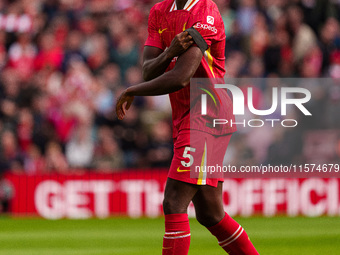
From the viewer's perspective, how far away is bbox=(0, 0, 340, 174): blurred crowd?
13.6m

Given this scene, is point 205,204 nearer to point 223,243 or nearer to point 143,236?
point 223,243

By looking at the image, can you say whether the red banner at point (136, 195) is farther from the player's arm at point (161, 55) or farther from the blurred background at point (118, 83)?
the player's arm at point (161, 55)

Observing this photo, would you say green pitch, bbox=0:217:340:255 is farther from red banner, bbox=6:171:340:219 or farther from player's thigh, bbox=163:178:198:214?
player's thigh, bbox=163:178:198:214

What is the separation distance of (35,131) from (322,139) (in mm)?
4985

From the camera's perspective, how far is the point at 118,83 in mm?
14875

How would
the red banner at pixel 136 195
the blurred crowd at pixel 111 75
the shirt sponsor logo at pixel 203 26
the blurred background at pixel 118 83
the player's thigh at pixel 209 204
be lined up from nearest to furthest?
the shirt sponsor logo at pixel 203 26 → the player's thigh at pixel 209 204 → the red banner at pixel 136 195 → the blurred background at pixel 118 83 → the blurred crowd at pixel 111 75

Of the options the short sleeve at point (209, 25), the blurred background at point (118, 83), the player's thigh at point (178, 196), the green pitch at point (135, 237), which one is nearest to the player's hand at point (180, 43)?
the short sleeve at point (209, 25)

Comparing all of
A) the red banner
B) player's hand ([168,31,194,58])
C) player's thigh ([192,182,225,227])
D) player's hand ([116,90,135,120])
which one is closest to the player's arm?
player's hand ([168,31,194,58])

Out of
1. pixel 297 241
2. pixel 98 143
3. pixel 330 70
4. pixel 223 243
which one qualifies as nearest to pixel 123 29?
pixel 98 143

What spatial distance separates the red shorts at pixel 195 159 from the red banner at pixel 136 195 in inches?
287

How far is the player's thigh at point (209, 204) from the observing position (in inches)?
214

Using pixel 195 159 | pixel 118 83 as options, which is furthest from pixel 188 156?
pixel 118 83

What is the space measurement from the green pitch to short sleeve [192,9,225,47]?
3.83m

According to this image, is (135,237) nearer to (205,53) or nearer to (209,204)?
(209,204)
